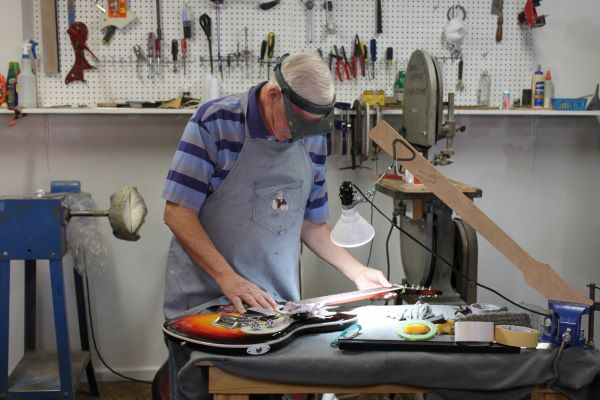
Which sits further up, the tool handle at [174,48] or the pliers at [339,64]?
the tool handle at [174,48]

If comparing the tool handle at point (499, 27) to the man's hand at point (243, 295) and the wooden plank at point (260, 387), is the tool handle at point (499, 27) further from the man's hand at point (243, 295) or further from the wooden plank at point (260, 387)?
the wooden plank at point (260, 387)

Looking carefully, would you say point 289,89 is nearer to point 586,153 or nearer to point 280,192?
point 280,192

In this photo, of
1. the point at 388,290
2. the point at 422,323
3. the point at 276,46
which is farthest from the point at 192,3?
the point at 422,323

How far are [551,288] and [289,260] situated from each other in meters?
0.81

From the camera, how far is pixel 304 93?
5.85 feet

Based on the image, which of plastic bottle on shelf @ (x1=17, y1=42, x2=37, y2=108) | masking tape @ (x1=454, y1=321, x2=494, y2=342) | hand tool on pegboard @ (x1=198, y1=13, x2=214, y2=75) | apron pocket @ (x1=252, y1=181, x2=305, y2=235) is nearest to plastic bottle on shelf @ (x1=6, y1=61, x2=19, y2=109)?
plastic bottle on shelf @ (x1=17, y1=42, x2=37, y2=108)

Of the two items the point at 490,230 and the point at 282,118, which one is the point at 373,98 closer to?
the point at 282,118

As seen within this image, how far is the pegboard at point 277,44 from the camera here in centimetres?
308

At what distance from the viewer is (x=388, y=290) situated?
1.95 metres

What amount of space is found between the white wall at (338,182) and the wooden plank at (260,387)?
1790 millimetres

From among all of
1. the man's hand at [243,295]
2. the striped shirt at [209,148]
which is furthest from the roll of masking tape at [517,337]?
the striped shirt at [209,148]

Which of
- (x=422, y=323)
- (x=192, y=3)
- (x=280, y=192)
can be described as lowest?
(x=422, y=323)

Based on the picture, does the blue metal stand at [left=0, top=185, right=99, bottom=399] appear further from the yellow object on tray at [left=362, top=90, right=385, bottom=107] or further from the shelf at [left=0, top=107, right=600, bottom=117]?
the yellow object on tray at [left=362, top=90, right=385, bottom=107]

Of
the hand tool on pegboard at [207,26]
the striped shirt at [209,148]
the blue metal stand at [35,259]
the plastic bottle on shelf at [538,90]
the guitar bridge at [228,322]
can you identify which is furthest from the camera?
the plastic bottle on shelf at [538,90]
